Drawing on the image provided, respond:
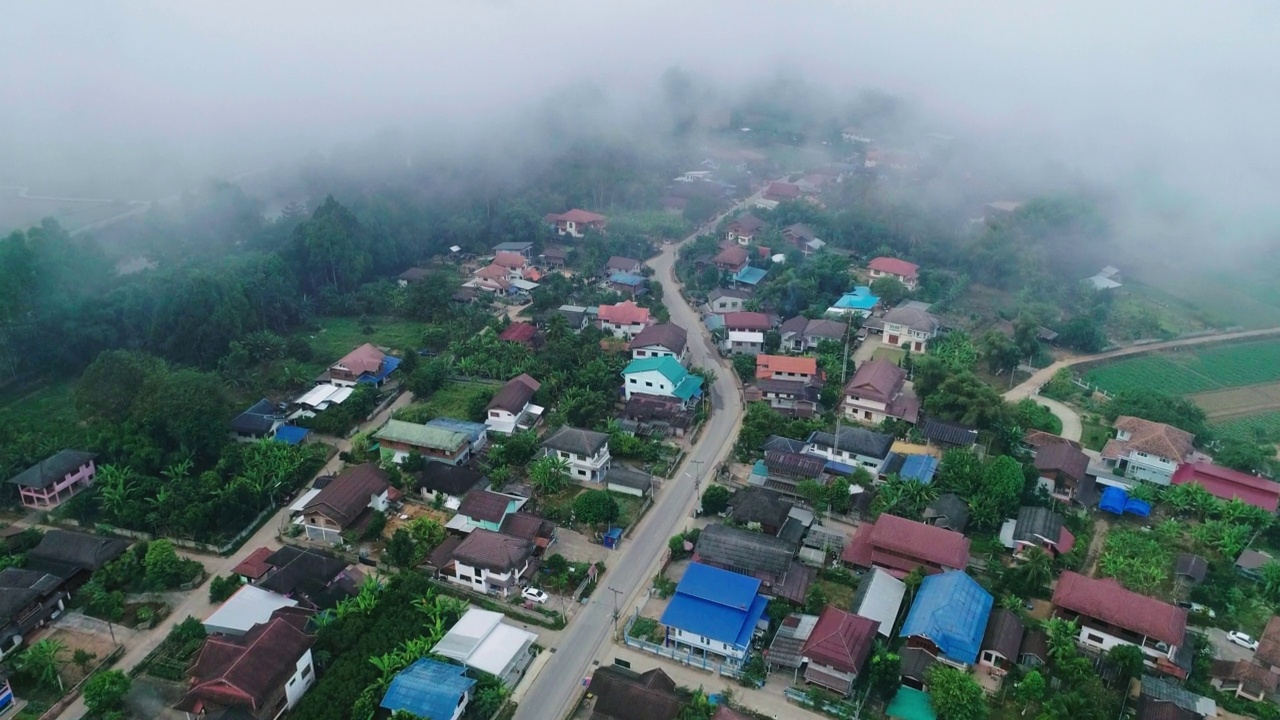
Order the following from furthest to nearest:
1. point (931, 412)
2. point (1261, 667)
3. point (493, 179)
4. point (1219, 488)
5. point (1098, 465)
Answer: point (493, 179)
point (931, 412)
point (1098, 465)
point (1219, 488)
point (1261, 667)

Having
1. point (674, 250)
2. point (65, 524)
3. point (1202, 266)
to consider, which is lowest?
point (1202, 266)

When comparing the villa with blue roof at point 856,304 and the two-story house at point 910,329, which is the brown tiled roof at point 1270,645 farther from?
the villa with blue roof at point 856,304

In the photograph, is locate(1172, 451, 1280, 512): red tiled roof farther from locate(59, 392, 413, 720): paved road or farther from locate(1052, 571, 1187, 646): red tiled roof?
locate(59, 392, 413, 720): paved road

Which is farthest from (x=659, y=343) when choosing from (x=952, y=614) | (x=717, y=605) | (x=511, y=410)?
(x=952, y=614)

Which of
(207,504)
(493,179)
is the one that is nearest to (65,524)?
(207,504)

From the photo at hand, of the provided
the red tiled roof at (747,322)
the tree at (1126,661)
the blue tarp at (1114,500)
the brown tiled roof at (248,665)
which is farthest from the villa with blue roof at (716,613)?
the red tiled roof at (747,322)

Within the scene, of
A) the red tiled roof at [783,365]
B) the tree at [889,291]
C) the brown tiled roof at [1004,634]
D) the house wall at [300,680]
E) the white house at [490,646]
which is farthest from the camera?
the tree at [889,291]

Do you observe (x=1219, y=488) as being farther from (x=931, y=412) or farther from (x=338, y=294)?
(x=338, y=294)
